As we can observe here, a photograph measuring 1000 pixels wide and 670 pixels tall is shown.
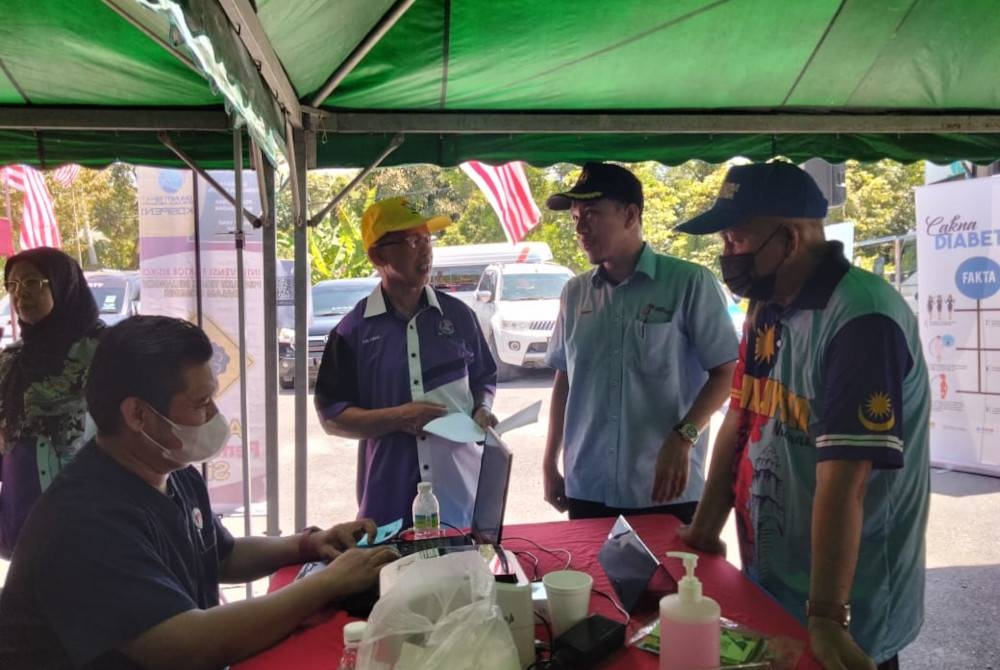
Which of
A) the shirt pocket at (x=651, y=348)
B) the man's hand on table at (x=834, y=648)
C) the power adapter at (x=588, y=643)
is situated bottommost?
the power adapter at (x=588, y=643)

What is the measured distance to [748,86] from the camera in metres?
2.84

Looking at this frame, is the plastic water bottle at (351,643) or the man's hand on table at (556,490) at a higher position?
the plastic water bottle at (351,643)

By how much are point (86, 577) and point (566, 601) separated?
0.85 m

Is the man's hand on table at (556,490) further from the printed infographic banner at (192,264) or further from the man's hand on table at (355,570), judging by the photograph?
the printed infographic banner at (192,264)

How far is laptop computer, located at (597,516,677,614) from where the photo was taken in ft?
4.80

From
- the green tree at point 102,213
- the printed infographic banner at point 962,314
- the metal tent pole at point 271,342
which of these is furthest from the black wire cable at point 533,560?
the green tree at point 102,213

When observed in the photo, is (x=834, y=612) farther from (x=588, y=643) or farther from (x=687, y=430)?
(x=687, y=430)

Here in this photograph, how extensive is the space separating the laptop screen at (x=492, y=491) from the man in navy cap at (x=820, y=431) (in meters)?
0.57

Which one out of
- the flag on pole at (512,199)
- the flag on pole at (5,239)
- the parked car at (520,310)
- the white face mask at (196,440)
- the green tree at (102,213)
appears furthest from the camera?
the green tree at (102,213)

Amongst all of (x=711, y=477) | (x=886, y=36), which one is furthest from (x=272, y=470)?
(x=886, y=36)

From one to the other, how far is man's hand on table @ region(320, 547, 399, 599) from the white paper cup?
0.39 metres

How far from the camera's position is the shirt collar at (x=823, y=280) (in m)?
1.43

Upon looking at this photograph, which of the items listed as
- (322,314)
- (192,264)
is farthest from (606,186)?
(322,314)

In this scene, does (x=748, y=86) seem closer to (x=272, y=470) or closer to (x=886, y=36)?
(x=886, y=36)
